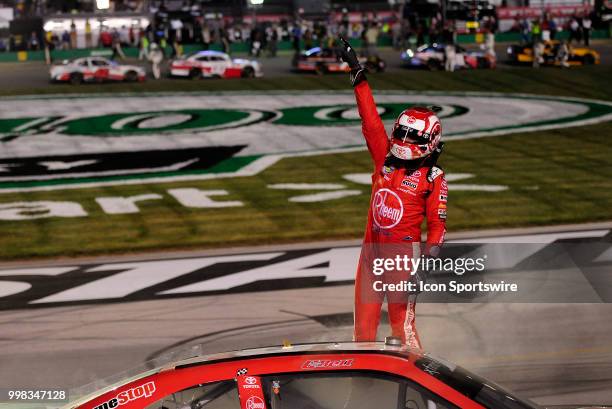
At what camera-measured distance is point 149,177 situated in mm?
22422

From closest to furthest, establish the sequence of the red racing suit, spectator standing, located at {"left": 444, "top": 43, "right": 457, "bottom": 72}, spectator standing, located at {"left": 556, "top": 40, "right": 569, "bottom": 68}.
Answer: the red racing suit
spectator standing, located at {"left": 444, "top": 43, "right": 457, "bottom": 72}
spectator standing, located at {"left": 556, "top": 40, "right": 569, "bottom": 68}

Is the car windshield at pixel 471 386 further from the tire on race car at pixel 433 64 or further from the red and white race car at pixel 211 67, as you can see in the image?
the tire on race car at pixel 433 64

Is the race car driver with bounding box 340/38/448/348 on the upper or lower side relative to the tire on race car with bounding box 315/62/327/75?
upper

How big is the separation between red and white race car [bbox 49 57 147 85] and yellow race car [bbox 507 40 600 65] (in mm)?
16762

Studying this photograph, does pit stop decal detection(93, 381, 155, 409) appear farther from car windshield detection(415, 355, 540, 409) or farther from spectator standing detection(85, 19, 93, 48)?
spectator standing detection(85, 19, 93, 48)

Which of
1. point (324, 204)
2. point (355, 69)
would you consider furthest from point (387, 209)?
point (324, 204)

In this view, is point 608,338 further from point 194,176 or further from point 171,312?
point 194,176

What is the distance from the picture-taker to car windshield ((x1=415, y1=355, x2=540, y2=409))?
5590 millimetres

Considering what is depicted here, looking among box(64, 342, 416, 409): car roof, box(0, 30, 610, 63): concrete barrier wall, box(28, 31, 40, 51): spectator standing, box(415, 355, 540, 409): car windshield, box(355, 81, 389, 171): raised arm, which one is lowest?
box(0, 30, 610, 63): concrete barrier wall

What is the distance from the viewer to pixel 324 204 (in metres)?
19.1

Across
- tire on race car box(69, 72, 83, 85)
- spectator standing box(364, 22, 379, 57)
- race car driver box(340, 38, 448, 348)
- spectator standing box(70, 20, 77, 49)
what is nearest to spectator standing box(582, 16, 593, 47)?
spectator standing box(364, 22, 379, 57)

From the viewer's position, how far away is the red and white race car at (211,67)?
4338 centimetres

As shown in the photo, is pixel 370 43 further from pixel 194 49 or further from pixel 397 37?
pixel 194 49

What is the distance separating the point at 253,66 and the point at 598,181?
82.3 feet
